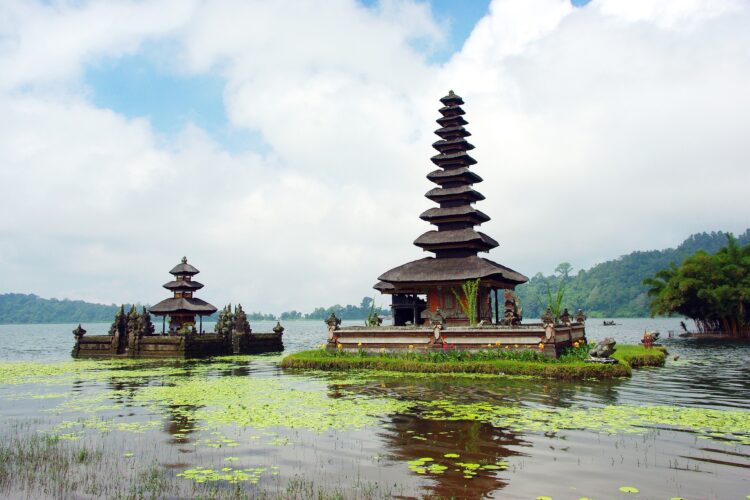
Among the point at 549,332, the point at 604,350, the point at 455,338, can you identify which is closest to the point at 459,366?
the point at 455,338

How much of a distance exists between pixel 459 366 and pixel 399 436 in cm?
1480

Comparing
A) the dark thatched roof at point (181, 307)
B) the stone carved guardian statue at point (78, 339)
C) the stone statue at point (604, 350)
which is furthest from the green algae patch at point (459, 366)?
the stone carved guardian statue at point (78, 339)

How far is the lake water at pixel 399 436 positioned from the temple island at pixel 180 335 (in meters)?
20.4

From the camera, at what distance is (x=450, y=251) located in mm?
39906

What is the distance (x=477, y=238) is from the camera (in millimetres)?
38188

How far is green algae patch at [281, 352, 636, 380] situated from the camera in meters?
26.0

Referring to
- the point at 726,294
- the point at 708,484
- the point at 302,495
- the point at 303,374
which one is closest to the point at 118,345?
the point at 303,374

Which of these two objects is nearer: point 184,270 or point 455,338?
point 455,338

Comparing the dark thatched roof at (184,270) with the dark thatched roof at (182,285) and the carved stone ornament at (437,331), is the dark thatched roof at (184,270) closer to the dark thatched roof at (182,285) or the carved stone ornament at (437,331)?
the dark thatched roof at (182,285)

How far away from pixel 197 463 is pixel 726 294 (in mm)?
66460

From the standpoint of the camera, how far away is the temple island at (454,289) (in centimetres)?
3080

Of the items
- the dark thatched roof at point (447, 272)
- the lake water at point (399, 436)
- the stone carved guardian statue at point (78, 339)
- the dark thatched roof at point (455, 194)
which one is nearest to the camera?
the lake water at point (399, 436)

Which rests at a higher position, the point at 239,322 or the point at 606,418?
the point at 239,322

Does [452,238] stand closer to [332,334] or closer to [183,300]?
[332,334]
